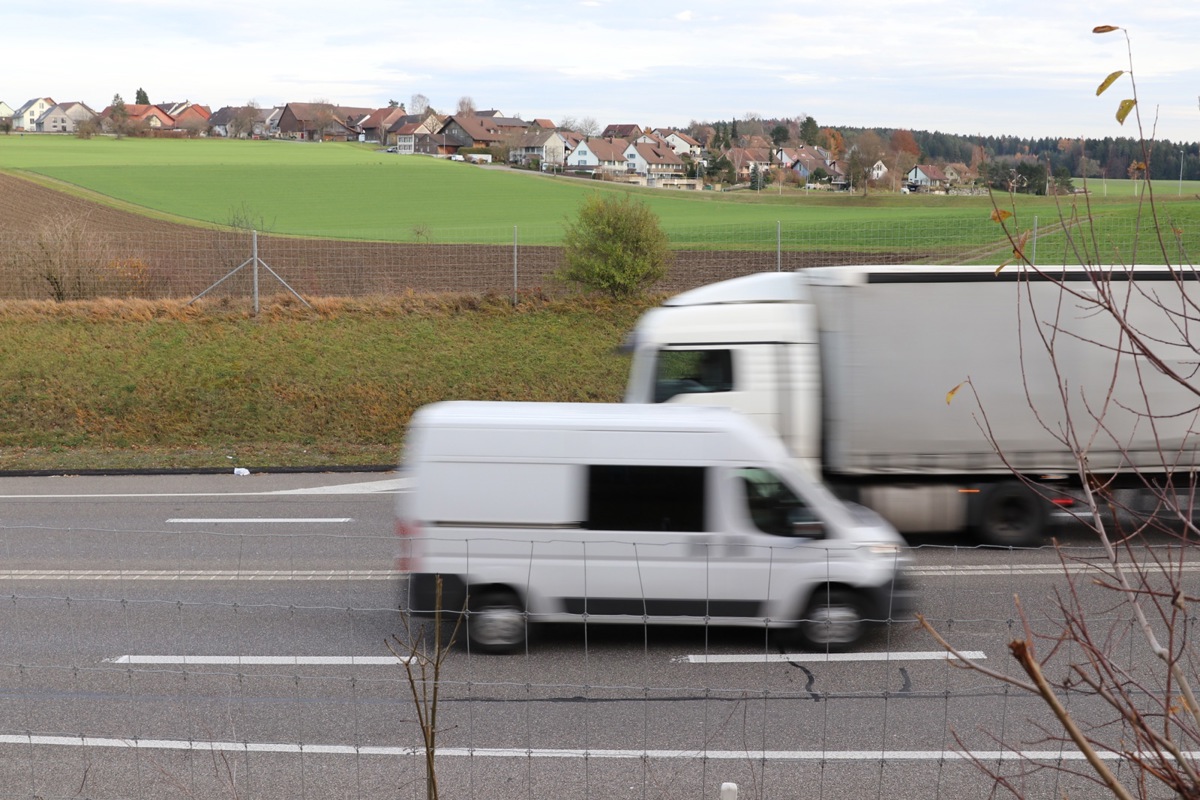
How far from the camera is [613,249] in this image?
24781mm

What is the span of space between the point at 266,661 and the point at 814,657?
383 cm

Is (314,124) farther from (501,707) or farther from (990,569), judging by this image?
(501,707)

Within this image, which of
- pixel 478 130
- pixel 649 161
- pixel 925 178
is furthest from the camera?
pixel 478 130

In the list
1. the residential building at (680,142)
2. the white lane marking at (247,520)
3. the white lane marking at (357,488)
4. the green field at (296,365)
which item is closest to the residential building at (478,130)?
the residential building at (680,142)

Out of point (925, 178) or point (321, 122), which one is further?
point (321, 122)

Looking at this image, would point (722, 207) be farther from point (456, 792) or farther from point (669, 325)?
point (456, 792)

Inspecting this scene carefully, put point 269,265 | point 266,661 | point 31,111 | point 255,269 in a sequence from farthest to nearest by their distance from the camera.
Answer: point 31,111
point 269,265
point 255,269
point 266,661

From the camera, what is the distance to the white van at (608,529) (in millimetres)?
8086

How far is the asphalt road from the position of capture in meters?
6.32

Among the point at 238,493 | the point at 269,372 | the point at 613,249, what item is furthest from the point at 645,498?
the point at 613,249

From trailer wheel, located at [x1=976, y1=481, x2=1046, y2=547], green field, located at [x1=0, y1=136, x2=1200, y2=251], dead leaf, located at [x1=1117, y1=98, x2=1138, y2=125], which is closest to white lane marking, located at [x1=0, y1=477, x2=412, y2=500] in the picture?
trailer wheel, located at [x1=976, y1=481, x2=1046, y2=547]

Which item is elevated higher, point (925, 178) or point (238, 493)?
point (925, 178)

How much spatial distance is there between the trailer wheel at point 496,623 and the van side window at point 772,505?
1.79m

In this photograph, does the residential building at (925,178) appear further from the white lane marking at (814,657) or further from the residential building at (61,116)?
the residential building at (61,116)
